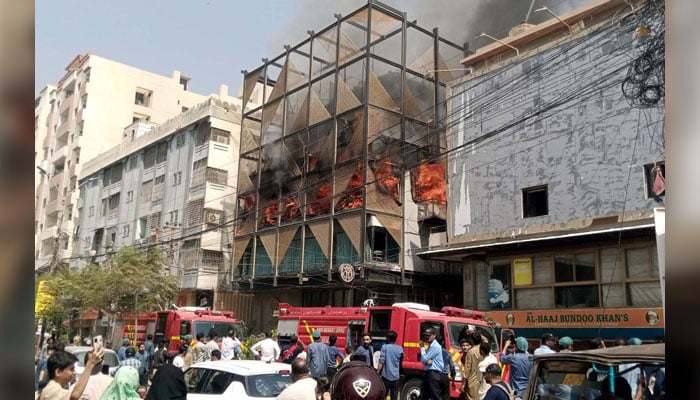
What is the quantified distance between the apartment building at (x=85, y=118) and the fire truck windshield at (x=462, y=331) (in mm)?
41838

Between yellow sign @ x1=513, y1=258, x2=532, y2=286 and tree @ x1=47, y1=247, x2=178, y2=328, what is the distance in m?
18.2

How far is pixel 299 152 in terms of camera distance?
29984mm

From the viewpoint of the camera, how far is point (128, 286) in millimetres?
28875

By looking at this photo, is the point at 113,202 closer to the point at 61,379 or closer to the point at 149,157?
the point at 149,157

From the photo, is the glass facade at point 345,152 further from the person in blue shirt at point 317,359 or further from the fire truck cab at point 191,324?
the person in blue shirt at point 317,359

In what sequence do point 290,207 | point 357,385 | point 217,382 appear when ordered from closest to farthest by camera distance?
point 357,385 → point 217,382 → point 290,207

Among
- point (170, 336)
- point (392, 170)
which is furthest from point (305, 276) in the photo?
point (170, 336)

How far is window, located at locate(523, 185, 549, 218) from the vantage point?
19.7 m

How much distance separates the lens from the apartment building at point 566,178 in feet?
54.5

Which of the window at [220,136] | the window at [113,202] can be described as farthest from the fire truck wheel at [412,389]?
the window at [113,202]

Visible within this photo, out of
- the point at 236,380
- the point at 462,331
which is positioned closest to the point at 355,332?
the point at 462,331

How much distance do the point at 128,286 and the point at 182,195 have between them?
33.3ft

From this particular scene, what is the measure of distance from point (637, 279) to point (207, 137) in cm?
2754

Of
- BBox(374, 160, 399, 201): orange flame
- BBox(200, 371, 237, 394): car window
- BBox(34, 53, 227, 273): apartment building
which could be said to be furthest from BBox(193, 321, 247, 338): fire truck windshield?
BBox(34, 53, 227, 273): apartment building
